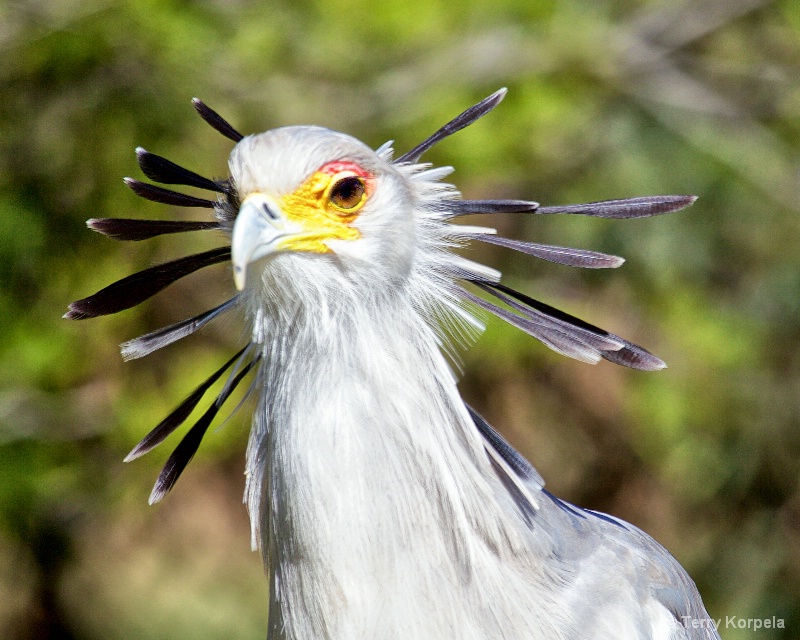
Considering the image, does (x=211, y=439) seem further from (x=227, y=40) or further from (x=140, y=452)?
(x=140, y=452)

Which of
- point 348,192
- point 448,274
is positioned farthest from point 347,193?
point 448,274

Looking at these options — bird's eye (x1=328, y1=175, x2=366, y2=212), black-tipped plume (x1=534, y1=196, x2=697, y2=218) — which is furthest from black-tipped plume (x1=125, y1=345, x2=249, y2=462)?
black-tipped plume (x1=534, y1=196, x2=697, y2=218)

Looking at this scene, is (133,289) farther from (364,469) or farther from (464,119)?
(464,119)

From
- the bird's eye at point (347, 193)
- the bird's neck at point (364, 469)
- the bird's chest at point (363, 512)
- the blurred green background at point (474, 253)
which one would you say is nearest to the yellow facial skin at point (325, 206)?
the bird's eye at point (347, 193)

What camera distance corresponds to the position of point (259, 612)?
5.13m

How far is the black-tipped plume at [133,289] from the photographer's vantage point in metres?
1.90

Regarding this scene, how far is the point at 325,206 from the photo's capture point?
69.9 inches

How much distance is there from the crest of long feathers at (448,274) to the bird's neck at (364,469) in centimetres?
14

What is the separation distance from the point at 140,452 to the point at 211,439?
2214 mm

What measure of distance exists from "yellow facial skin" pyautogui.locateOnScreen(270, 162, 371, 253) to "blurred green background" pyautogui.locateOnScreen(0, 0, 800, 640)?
2.46 meters

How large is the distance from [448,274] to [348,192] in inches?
12.4

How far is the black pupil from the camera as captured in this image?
1776mm

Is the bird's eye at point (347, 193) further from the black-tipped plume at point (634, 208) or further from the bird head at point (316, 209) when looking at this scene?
the black-tipped plume at point (634, 208)

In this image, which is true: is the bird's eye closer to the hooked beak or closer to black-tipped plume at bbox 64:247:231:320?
the hooked beak
